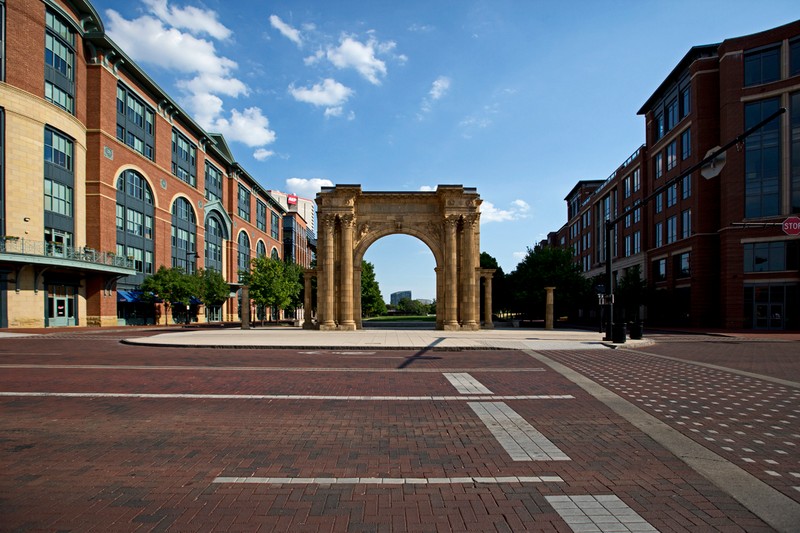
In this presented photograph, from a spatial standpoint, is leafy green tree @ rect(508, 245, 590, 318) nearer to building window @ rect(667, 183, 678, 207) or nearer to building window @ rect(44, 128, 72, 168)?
building window @ rect(667, 183, 678, 207)

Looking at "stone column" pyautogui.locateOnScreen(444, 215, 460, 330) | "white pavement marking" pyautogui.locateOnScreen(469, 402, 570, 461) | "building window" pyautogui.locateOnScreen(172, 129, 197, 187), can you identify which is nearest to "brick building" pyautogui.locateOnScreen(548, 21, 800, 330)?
"stone column" pyautogui.locateOnScreen(444, 215, 460, 330)

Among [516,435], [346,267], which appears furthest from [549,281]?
[516,435]

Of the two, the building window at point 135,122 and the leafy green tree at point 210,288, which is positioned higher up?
the building window at point 135,122

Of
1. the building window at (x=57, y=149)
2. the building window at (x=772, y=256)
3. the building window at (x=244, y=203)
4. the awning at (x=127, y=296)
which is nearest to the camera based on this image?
the building window at (x=57, y=149)

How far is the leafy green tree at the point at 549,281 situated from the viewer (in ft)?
155

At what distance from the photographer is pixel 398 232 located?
36.1 meters

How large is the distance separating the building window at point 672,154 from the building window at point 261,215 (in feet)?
212

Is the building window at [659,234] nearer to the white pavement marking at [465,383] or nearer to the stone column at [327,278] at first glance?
the stone column at [327,278]

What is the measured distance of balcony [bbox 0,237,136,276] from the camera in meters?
31.4

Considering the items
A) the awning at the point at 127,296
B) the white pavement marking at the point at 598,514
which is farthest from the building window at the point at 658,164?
the awning at the point at 127,296

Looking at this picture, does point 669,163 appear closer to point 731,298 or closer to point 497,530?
point 731,298

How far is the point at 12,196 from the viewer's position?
1293 inches

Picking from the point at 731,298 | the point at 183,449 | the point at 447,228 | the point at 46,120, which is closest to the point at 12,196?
Answer: the point at 46,120

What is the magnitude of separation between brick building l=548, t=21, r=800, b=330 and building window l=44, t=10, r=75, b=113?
48773 millimetres
